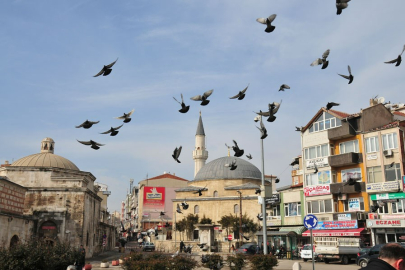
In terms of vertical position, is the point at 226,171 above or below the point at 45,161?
above

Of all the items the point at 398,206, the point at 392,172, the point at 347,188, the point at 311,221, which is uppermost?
the point at 392,172

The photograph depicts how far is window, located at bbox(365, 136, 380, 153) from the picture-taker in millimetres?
33219

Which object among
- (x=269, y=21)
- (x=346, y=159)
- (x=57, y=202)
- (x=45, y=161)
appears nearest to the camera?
(x=269, y=21)

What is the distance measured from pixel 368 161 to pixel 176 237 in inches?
1429

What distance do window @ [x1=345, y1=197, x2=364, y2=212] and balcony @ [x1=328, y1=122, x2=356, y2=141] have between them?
5596 mm

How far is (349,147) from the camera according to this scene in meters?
35.7

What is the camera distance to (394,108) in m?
40.5

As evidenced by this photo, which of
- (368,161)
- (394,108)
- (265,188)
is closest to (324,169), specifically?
(368,161)

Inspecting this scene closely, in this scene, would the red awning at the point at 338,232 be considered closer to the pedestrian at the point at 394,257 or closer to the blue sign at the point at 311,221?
the blue sign at the point at 311,221

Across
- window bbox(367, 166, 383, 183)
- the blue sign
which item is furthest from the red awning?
the blue sign

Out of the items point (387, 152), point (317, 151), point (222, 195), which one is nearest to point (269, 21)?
point (387, 152)

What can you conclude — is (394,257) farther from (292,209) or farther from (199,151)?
(199,151)

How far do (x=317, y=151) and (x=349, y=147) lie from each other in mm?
3117

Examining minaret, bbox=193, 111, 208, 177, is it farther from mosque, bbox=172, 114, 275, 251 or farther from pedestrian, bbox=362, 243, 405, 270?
pedestrian, bbox=362, 243, 405, 270
